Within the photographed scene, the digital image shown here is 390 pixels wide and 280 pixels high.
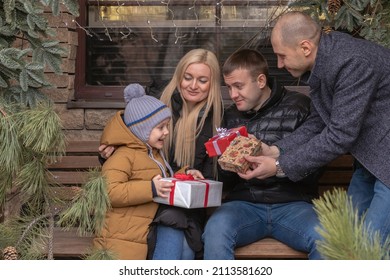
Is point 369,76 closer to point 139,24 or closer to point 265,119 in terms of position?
point 265,119

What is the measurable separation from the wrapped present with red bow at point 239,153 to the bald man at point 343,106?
0.13 feet

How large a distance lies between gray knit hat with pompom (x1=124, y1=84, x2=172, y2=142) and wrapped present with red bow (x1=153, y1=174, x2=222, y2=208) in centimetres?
31

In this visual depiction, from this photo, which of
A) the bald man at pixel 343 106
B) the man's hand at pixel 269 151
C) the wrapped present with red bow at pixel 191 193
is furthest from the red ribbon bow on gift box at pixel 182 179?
the man's hand at pixel 269 151

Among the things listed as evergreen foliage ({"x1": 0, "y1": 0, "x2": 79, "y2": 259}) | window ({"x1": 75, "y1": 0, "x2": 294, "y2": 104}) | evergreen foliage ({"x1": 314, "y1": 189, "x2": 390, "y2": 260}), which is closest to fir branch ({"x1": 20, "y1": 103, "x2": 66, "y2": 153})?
evergreen foliage ({"x1": 0, "y1": 0, "x2": 79, "y2": 259})

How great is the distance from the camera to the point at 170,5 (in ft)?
17.3

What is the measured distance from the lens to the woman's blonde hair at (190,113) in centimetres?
426

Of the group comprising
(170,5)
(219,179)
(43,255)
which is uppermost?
(170,5)

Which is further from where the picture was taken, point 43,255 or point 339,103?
point 43,255

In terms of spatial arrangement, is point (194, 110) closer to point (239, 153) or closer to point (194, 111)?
point (194, 111)

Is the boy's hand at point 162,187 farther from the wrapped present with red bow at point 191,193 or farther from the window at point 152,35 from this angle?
the window at point 152,35

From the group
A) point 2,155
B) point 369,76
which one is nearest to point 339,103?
point 369,76

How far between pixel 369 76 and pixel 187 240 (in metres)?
1.25

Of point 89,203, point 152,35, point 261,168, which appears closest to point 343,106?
point 261,168

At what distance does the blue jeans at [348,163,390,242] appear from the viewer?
3.52 meters
